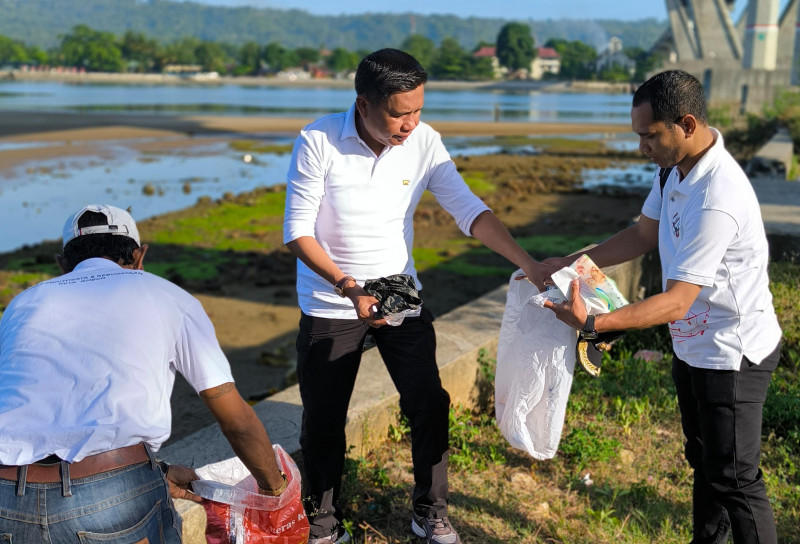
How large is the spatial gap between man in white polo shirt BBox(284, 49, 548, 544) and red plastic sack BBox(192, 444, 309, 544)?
59 centimetres

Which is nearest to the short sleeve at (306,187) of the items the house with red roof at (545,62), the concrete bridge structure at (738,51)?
the concrete bridge structure at (738,51)

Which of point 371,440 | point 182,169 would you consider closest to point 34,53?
point 182,169

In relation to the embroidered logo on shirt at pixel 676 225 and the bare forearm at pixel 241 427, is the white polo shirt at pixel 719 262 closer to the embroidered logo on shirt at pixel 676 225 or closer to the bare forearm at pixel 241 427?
the embroidered logo on shirt at pixel 676 225

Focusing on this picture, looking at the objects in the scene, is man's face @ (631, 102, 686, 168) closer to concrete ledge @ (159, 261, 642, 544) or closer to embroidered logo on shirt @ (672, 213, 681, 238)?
embroidered logo on shirt @ (672, 213, 681, 238)

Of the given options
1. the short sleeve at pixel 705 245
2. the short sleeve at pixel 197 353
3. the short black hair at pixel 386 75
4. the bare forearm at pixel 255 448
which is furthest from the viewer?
the short black hair at pixel 386 75

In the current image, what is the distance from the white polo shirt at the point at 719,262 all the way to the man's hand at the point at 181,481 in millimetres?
1645

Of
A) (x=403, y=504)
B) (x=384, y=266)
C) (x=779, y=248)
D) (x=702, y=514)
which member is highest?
(x=384, y=266)

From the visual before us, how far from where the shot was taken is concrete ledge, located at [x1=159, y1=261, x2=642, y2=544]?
11.3 feet

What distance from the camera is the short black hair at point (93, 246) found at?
7.47 feet

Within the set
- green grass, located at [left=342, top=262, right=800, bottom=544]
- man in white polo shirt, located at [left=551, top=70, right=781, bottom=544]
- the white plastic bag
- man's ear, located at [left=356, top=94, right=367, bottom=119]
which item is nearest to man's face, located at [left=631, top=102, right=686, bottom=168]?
man in white polo shirt, located at [left=551, top=70, right=781, bottom=544]

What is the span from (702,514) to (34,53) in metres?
153

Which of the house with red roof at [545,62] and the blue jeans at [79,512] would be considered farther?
the house with red roof at [545,62]

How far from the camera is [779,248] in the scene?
20.5ft

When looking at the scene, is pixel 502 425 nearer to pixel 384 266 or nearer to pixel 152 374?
pixel 384 266
